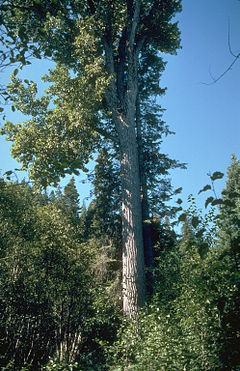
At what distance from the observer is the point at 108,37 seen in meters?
9.62

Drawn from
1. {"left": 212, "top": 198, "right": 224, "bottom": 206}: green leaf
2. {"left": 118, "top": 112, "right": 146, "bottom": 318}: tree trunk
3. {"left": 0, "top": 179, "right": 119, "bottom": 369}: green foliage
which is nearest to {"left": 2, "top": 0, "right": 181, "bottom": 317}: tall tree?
{"left": 118, "top": 112, "right": 146, "bottom": 318}: tree trunk

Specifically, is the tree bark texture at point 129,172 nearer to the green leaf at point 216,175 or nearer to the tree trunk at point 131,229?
the tree trunk at point 131,229

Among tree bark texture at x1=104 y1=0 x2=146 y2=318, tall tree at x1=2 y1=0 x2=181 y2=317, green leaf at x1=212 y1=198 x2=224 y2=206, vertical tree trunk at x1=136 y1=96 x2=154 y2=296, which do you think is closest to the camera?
green leaf at x1=212 y1=198 x2=224 y2=206

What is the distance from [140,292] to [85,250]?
1.88m

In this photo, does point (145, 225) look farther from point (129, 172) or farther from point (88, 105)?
point (88, 105)

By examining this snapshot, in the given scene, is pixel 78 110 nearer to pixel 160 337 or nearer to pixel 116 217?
pixel 116 217

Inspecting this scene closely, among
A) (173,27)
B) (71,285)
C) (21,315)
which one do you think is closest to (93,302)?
(71,285)

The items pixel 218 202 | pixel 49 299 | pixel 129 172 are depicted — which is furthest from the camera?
pixel 129 172

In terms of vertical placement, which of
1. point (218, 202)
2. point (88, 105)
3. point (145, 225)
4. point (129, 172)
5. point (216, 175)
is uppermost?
point (88, 105)

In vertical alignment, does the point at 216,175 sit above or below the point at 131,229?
below

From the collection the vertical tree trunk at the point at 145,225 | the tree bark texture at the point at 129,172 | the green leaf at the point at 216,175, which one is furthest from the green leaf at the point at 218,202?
the vertical tree trunk at the point at 145,225

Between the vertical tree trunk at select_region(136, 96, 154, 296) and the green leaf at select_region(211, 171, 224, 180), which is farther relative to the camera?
the vertical tree trunk at select_region(136, 96, 154, 296)

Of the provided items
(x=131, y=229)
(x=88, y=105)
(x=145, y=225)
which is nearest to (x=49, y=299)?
(x=131, y=229)

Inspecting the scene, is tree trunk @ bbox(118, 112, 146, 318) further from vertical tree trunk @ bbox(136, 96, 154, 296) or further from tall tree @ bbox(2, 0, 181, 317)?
vertical tree trunk @ bbox(136, 96, 154, 296)
